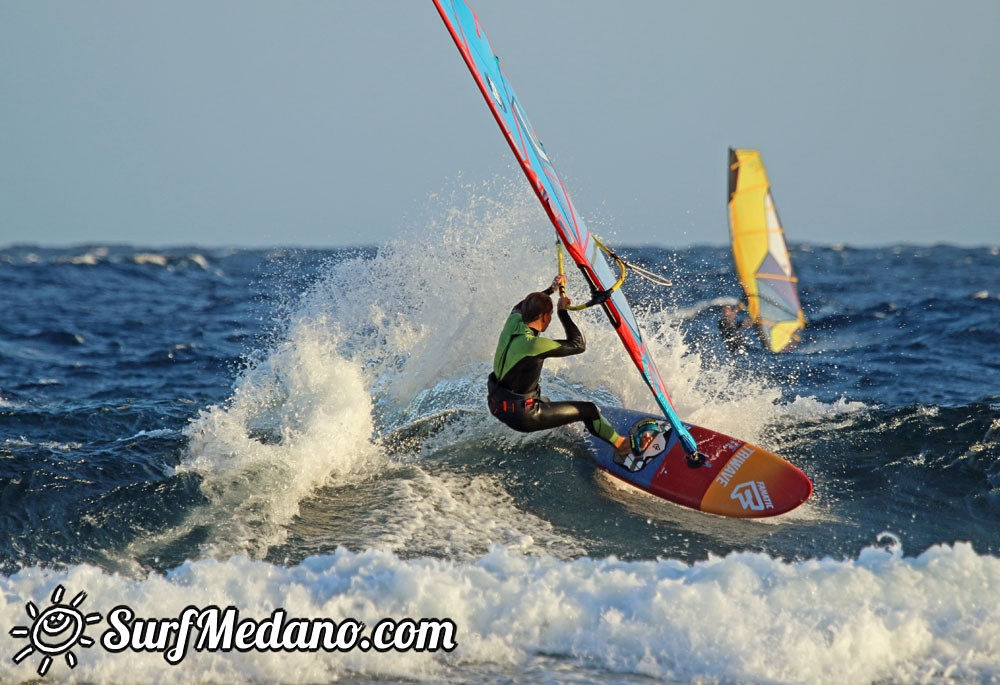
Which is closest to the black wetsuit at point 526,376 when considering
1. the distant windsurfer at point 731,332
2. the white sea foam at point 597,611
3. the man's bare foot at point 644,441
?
the man's bare foot at point 644,441

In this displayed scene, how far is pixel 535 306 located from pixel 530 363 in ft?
1.21

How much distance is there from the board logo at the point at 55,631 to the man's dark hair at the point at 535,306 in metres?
2.87

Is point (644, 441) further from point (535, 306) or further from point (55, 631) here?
point (55, 631)

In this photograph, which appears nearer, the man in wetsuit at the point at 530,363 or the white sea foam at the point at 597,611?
the white sea foam at the point at 597,611

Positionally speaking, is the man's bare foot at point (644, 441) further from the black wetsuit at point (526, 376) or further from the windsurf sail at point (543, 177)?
the black wetsuit at point (526, 376)

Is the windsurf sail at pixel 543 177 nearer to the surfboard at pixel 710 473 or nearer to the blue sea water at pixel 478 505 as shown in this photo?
the surfboard at pixel 710 473

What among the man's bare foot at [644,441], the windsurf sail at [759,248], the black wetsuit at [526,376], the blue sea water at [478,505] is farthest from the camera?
the windsurf sail at [759,248]

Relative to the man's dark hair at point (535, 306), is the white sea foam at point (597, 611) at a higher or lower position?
lower

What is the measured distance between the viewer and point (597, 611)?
14.4ft

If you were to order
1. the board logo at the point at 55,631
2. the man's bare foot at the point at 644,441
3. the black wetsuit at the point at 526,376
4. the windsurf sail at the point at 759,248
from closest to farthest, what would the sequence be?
the board logo at the point at 55,631 < the black wetsuit at the point at 526,376 < the man's bare foot at the point at 644,441 < the windsurf sail at the point at 759,248

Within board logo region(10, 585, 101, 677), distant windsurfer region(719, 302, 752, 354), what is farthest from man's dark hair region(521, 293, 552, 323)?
distant windsurfer region(719, 302, 752, 354)

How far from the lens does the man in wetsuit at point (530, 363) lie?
18.0 feet

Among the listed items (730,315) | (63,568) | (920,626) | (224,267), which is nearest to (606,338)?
(730,315)

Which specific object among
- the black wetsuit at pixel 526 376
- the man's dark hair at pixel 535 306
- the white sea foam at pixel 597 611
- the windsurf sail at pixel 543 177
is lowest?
the white sea foam at pixel 597 611
